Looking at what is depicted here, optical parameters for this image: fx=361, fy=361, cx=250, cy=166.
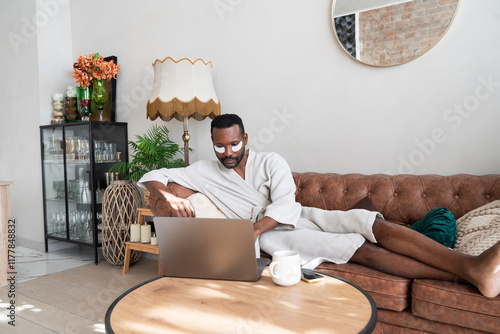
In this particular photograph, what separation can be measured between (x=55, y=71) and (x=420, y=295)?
414cm

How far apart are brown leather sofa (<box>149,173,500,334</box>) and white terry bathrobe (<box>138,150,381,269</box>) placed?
8cm

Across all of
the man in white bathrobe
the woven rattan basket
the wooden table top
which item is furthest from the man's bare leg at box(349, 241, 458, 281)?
the woven rattan basket

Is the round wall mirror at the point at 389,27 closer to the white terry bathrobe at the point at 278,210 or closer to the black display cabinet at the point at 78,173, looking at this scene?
the white terry bathrobe at the point at 278,210

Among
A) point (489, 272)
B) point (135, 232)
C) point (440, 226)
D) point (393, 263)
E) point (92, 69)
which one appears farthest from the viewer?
point (92, 69)

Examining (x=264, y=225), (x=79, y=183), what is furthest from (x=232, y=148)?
(x=79, y=183)

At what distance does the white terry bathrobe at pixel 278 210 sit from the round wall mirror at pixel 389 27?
0.99 meters

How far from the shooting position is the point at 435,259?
1429 millimetres

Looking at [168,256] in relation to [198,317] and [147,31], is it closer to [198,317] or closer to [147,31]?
[198,317]

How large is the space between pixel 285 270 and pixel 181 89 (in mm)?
1891

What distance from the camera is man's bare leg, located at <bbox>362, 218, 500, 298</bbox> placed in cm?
122

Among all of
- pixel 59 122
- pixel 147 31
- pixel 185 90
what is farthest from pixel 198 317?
pixel 59 122

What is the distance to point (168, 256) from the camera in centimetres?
120

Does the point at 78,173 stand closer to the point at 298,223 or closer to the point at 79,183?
the point at 79,183

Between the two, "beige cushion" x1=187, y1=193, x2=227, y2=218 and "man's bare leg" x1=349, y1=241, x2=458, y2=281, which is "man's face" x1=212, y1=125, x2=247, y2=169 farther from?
"man's bare leg" x1=349, y1=241, x2=458, y2=281
